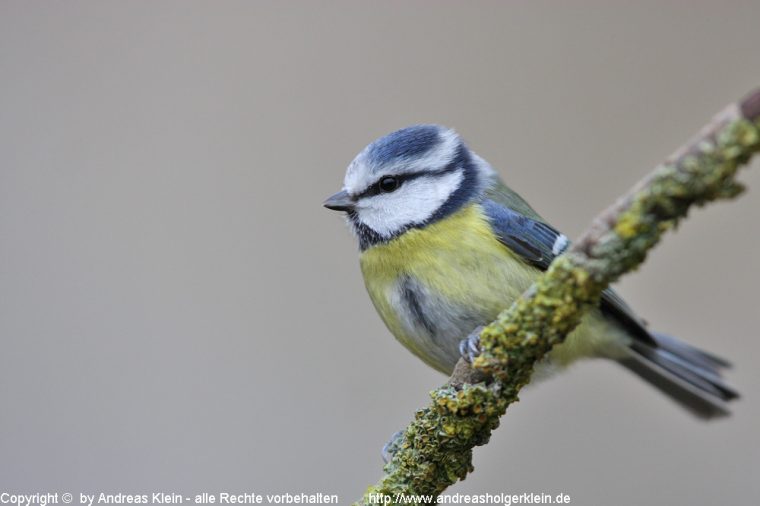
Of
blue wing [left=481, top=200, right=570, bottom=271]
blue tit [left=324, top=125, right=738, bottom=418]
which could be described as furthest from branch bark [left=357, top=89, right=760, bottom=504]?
blue wing [left=481, top=200, right=570, bottom=271]

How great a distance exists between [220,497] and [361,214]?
3.25 ft

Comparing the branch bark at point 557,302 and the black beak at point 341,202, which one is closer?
the branch bark at point 557,302

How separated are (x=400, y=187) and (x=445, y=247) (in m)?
0.18

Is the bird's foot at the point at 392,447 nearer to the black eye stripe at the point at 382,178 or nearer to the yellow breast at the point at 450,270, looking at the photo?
the yellow breast at the point at 450,270

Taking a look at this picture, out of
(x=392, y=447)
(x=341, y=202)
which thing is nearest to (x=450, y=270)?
(x=341, y=202)

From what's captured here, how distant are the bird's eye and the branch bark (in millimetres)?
645

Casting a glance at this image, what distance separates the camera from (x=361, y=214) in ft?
5.38

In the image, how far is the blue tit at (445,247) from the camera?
1.49m

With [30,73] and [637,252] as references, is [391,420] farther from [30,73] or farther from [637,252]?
[30,73]

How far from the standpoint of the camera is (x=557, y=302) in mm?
859

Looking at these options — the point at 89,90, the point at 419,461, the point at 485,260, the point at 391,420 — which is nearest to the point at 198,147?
the point at 89,90

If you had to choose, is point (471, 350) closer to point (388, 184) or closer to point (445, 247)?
point (445, 247)

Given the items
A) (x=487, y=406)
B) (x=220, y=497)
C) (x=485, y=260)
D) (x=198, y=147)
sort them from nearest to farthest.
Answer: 1. (x=487, y=406)
2. (x=485, y=260)
3. (x=220, y=497)
4. (x=198, y=147)

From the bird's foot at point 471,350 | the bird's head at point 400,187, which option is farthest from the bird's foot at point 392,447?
the bird's head at point 400,187
